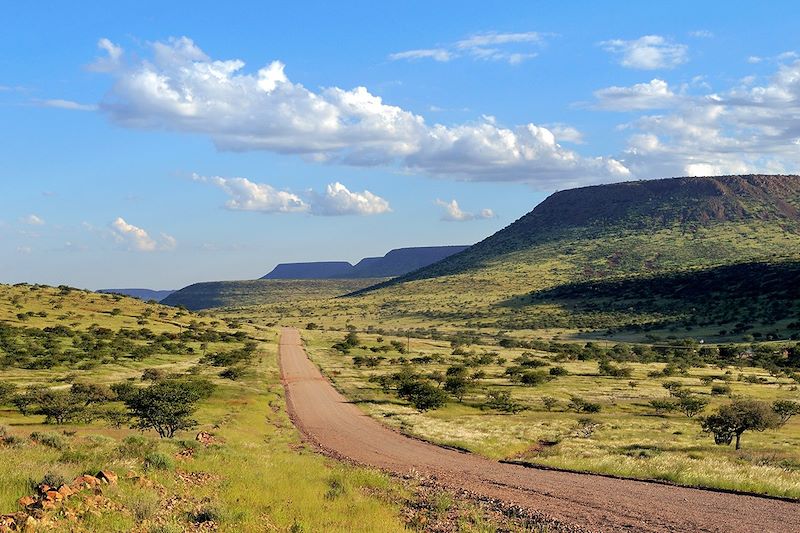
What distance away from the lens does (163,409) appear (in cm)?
3566

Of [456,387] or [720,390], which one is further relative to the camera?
[720,390]

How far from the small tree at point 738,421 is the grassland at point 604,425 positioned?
2.80ft

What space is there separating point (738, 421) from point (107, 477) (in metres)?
33.6

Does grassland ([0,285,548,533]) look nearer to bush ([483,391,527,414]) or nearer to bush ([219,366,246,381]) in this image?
bush ([483,391,527,414])

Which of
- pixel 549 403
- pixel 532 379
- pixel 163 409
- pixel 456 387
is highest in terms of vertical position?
pixel 163 409

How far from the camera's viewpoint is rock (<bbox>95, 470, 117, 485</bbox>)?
45.5ft

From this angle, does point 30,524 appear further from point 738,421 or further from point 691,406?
point 691,406

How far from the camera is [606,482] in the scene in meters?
21.7

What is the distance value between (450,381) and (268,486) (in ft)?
127

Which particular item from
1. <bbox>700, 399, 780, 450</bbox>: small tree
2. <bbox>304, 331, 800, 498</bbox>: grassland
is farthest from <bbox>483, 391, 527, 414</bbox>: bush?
<bbox>700, 399, 780, 450</bbox>: small tree

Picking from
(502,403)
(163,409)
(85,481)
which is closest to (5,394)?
(163,409)

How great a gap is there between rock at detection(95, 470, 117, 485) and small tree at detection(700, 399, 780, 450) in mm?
33006

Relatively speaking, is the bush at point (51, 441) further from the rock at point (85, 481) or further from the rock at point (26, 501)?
the rock at point (26, 501)

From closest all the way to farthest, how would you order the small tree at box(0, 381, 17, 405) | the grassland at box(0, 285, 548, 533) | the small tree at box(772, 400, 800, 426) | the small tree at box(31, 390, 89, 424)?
the grassland at box(0, 285, 548, 533) → the small tree at box(31, 390, 89, 424) → the small tree at box(0, 381, 17, 405) → the small tree at box(772, 400, 800, 426)
